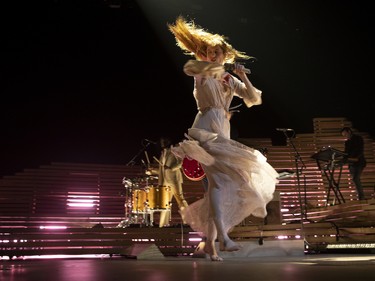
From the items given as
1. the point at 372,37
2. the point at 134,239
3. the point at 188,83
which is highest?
the point at 372,37

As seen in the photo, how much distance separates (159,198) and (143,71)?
451 cm

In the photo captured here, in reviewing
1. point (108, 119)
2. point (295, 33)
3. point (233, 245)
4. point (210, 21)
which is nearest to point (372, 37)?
point (295, 33)

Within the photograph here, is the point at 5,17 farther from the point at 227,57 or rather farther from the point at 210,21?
the point at 227,57

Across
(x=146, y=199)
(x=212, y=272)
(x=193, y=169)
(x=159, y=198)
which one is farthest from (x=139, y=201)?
(x=212, y=272)

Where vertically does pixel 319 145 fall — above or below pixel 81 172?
above

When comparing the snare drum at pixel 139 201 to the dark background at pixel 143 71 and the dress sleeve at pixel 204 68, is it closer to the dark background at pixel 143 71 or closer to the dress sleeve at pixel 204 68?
the dark background at pixel 143 71

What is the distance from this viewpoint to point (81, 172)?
1005 centimetres

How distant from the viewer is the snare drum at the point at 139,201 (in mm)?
7152

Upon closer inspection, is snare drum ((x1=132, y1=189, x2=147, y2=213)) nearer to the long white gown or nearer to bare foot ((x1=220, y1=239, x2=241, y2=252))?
the long white gown

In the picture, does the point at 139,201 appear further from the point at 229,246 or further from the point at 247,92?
the point at 229,246

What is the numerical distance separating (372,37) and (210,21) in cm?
392

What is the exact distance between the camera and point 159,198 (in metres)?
7.16

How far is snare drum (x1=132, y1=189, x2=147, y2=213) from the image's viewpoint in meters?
7.15

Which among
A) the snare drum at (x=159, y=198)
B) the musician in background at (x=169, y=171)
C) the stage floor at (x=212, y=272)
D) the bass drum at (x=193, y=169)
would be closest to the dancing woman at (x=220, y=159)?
the stage floor at (x=212, y=272)
